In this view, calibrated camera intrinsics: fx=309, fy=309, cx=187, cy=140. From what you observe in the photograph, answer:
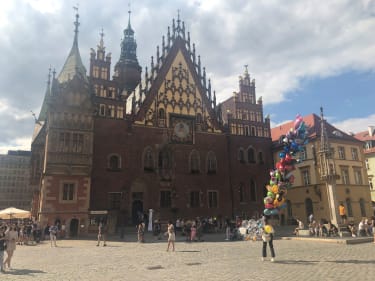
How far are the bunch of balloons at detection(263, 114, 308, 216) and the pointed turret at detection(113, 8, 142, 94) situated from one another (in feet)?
113

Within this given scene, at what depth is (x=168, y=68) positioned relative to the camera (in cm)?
3850

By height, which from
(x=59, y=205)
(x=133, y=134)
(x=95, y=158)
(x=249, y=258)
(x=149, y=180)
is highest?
(x=133, y=134)

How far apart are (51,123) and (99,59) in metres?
9.81

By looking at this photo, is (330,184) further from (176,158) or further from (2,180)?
(2,180)

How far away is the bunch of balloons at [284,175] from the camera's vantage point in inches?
697

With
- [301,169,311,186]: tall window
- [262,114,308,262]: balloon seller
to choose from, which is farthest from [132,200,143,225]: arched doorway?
[301,169,311,186]: tall window

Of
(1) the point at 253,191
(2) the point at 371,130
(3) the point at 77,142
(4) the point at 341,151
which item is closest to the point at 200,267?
(3) the point at 77,142

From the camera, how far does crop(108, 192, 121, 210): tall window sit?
103 ft

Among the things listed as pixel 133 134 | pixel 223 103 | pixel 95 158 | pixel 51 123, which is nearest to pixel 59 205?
pixel 95 158

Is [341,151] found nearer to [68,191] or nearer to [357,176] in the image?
[357,176]

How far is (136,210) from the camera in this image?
32.7 metres

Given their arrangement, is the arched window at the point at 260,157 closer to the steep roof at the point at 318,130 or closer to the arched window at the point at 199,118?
the steep roof at the point at 318,130

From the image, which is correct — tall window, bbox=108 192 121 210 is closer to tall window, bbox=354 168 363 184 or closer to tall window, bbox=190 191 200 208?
tall window, bbox=190 191 200 208

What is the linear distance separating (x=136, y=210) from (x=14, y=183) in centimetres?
7842
